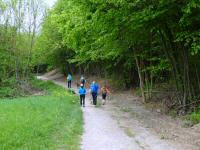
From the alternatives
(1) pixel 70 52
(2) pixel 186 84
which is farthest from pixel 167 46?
(1) pixel 70 52

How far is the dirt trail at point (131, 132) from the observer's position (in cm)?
1340

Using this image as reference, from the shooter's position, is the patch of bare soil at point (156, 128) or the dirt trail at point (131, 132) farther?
the patch of bare soil at point (156, 128)

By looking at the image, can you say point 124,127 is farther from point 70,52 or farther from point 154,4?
point 70,52

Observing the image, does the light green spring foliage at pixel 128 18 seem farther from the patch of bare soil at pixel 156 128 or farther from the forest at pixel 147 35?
the patch of bare soil at pixel 156 128

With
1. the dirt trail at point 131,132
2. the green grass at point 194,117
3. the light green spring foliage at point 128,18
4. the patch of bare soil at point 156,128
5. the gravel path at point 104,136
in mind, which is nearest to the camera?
the gravel path at point 104,136

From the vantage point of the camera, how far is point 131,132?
649 inches

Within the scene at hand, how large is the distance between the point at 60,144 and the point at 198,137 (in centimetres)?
517

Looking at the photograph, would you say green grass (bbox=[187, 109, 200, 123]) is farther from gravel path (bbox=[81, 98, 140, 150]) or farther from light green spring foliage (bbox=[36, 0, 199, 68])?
gravel path (bbox=[81, 98, 140, 150])

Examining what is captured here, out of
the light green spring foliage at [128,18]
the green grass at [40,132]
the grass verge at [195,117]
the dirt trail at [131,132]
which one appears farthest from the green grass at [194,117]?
the green grass at [40,132]

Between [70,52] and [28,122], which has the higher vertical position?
[70,52]

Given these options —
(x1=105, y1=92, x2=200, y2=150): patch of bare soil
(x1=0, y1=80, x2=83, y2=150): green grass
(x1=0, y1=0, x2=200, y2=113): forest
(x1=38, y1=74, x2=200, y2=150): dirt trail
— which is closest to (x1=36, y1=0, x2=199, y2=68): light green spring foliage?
(x1=0, y1=0, x2=200, y2=113): forest

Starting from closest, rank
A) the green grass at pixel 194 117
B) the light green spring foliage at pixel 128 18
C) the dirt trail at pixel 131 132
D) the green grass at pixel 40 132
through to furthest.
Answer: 1. the green grass at pixel 40 132
2. the dirt trail at pixel 131 132
3. the light green spring foliage at pixel 128 18
4. the green grass at pixel 194 117

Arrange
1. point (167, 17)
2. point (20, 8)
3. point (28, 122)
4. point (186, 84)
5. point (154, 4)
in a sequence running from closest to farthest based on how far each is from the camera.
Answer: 1. point (28, 122)
2. point (154, 4)
3. point (167, 17)
4. point (186, 84)
5. point (20, 8)

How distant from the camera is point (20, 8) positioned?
49.3 meters
